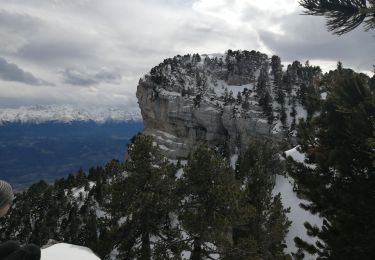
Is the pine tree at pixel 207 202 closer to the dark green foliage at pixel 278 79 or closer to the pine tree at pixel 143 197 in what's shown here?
the pine tree at pixel 143 197

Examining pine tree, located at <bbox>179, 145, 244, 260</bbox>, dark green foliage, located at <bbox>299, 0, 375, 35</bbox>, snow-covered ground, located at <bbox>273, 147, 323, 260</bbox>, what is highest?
dark green foliage, located at <bbox>299, 0, 375, 35</bbox>

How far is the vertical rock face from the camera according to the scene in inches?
5561

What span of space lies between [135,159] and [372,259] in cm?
1283

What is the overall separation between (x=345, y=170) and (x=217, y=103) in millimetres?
137497

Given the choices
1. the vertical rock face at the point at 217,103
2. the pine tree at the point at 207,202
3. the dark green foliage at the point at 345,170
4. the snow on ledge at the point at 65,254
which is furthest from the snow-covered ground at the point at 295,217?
the vertical rock face at the point at 217,103

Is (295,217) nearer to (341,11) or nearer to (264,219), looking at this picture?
(264,219)

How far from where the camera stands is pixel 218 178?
21.5 meters

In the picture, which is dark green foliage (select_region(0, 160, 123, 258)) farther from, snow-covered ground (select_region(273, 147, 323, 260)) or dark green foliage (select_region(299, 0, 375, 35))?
dark green foliage (select_region(299, 0, 375, 35))

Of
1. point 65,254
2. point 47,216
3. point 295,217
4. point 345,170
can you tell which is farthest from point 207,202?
point 47,216

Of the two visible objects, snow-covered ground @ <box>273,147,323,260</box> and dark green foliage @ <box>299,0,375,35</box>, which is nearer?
dark green foliage @ <box>299,0,375,35</box>

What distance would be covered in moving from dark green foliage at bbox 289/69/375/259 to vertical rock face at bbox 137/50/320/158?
117 m

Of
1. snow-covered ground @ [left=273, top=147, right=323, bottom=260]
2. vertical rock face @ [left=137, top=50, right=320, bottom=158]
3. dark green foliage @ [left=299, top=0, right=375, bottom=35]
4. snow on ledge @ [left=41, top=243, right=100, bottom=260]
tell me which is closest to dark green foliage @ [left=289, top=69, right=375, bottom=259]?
dark green foliage @ [left=299, top=0, right=375, bottom=35]

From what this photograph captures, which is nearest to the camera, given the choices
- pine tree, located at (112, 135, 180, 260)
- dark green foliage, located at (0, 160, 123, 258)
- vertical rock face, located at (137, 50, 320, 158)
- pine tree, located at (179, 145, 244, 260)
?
pine tree, located at (179, 145, 244, 260)

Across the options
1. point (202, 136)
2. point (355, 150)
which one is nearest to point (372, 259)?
point (355, 150)
